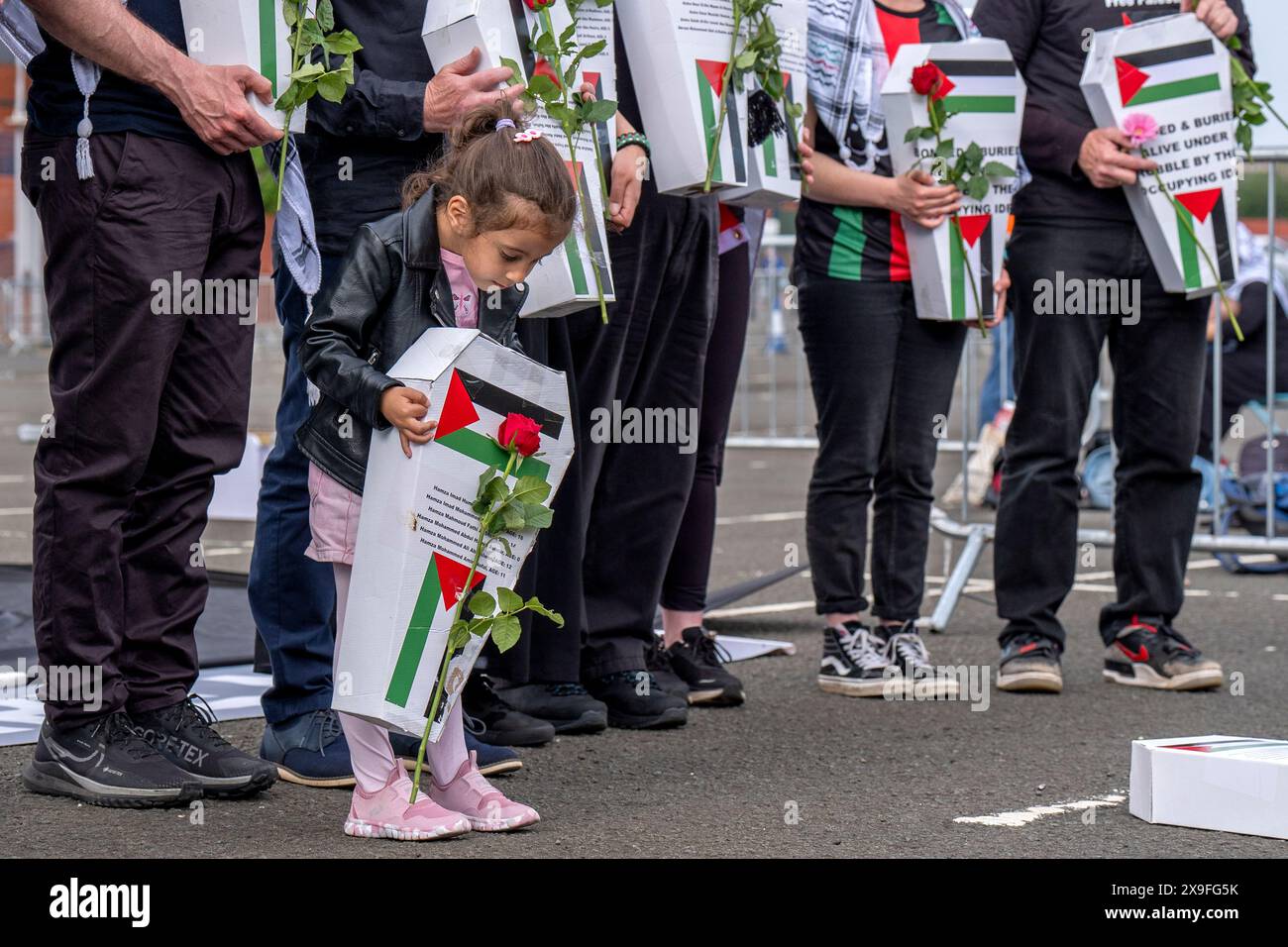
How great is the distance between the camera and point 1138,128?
516 centimetres

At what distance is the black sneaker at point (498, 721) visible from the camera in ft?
14.5

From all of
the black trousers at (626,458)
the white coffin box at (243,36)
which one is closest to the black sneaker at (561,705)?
the black trousers at (626,458)

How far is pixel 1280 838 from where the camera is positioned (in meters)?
3.54

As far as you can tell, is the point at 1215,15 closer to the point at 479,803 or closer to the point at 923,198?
the point at 923,198

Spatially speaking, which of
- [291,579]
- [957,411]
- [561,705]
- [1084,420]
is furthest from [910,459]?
[957,411]

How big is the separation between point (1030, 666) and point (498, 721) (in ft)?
5.24

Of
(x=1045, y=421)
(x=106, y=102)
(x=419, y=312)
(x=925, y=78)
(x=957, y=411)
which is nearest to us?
(x=419, y=312)

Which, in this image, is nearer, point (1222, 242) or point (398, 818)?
point (398, 818)

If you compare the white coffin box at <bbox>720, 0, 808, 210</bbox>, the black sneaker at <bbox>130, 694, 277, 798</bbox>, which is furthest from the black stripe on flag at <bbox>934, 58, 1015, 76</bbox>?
the black sneaker at <bbox>130, 694, 277, 798</bbox>

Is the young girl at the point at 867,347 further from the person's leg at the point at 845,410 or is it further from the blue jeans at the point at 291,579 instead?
the blue jeans at the point at 291,579

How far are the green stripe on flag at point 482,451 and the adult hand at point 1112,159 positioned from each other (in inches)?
91.0

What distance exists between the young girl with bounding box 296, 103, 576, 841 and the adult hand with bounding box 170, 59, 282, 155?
326 millimetres
